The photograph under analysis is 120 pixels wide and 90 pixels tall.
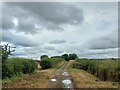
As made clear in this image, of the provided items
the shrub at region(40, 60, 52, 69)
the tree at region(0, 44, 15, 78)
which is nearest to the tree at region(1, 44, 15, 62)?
the tree at region(0, 44, 15, 78)

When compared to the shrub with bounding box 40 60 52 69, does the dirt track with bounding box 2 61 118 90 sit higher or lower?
higher

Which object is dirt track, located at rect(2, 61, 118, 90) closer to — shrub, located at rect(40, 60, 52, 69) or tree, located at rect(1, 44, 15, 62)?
tree, located at rect(1, 44, 15, 62)

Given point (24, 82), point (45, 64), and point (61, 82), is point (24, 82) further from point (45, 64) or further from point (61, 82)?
point (45, 64)

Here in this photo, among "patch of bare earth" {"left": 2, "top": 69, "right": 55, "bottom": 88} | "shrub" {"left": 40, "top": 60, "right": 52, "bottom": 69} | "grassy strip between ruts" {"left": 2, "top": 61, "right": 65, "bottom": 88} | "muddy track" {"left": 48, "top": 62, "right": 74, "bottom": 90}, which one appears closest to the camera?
"muddy track" {"left": 48, "top": 62, "right": 74, "bottom": 90}

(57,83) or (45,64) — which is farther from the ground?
(57,83)

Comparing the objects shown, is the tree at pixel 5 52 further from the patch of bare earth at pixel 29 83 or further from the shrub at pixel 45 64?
the shrub at pixel 45 64

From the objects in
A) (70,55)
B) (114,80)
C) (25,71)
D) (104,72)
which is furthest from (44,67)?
(70,55)

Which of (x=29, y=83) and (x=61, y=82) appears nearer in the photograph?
(x=29, y=83)

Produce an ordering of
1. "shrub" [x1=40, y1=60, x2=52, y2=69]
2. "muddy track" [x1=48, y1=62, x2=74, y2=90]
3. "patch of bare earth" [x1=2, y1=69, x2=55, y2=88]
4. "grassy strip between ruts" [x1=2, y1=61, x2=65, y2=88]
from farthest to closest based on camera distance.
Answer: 1. "shrub" [x1=40, y1=60, x2=52, y2=69]
2. "grassy strip between ruts" [x1=2, y1=61, x2=65, y2=88]
3. "patch of bare earth" [x1=2, y1=69, x2=55, y2=88]
4. "muddy track" [x1=48, y1=62, x2=74, y2=90]

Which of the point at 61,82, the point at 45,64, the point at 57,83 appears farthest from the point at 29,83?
the point at 45,64

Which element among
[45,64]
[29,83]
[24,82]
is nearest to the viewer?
[29,83]

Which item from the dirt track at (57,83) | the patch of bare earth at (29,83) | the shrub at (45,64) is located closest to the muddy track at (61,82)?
the dirt track at (57,83)

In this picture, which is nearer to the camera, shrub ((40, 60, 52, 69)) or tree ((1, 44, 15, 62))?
tree ((1, 44, 15, 62))

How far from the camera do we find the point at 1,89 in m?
15.1
